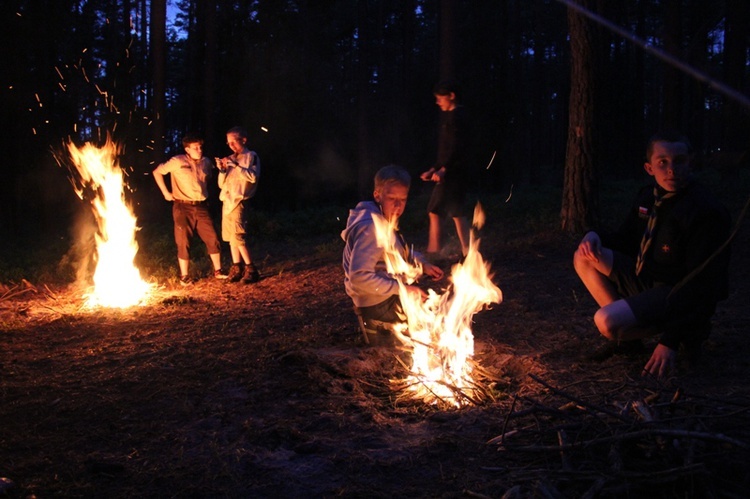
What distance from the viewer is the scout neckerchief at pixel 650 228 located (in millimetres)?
4254

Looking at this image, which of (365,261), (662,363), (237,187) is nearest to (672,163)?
(662,363)

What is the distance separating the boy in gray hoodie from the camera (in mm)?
4828

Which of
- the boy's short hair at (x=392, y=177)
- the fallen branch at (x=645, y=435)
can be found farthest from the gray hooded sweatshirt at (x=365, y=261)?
the fallen branch at (x=645, y=435)

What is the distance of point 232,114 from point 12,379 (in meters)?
21.5

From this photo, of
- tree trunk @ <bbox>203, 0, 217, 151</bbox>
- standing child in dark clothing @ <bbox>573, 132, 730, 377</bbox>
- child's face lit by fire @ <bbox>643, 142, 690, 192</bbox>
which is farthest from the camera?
tree trunk @ <bbox>203, 0, 217, 151</bbox>

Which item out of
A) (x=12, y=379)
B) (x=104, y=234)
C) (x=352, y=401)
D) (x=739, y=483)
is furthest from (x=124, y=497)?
(x=104, y=234)

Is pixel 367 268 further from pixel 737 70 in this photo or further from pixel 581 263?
pixel 737 70

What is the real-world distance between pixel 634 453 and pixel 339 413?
1.78 m

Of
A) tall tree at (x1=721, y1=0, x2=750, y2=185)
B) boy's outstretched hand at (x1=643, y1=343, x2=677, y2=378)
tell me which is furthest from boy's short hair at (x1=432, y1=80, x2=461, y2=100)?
tall tree at (x1=721, y1=0, x2=750, y2=185)

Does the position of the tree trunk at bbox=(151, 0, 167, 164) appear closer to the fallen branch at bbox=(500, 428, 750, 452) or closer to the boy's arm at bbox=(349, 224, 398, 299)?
the boy's arm at bbox=(349, 224, 398, 299)

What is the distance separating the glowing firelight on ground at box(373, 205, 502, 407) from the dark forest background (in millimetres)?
5377

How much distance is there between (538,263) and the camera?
8.45 m

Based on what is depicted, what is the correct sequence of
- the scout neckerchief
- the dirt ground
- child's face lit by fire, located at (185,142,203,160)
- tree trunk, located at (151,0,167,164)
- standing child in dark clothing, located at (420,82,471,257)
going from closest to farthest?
the dirt ground
the scout neckerchief
standing child in dark clothing, located at (420,82,471,257)
child's face lit by fire, located at (185,142,203,160)
tree trunk, located at (151,0,167,164)

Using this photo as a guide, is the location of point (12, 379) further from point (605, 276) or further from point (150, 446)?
point (605, 276)
